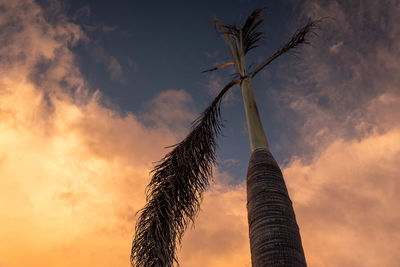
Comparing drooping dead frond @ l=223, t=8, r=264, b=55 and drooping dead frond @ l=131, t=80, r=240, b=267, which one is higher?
drooping dead frond @ l=223, t=8, r=264, b=55

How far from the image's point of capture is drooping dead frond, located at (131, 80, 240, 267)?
17.0 feet

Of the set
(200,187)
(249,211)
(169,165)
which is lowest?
(249,211)

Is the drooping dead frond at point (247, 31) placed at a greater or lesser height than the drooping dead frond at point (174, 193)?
greater

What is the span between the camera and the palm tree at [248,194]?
4.12 meters

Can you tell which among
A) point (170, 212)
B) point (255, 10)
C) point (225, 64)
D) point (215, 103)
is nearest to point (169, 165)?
point (170, 212)

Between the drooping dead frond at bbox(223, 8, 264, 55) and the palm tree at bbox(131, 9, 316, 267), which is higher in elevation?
the drooping dead frond at bbox(223, 8, 264, 55)

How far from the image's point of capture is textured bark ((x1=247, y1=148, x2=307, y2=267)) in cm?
394

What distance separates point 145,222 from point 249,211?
209 cm

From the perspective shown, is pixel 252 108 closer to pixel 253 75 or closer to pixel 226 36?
pixel 253 75

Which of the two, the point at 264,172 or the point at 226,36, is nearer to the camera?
the point at 264,172

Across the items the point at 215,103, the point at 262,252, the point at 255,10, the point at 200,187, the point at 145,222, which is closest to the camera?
the point at 262,252

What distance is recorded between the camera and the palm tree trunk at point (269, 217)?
394cm

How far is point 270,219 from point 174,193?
7.41 feet

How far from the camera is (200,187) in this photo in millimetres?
6227
